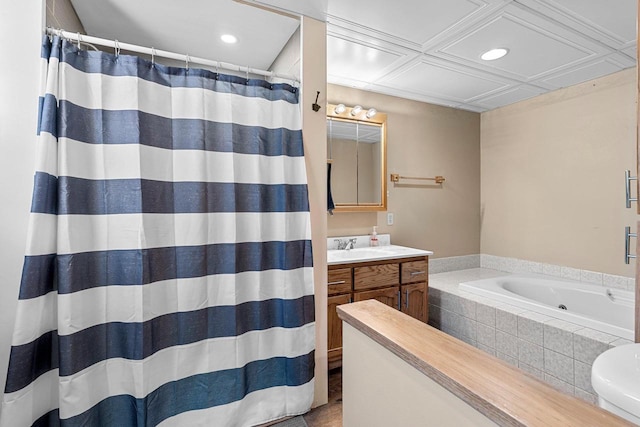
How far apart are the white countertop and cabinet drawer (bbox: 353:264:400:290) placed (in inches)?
2.9

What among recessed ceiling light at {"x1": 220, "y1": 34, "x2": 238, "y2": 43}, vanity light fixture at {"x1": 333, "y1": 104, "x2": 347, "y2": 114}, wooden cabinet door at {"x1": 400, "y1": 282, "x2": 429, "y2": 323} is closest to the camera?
recessed ceiling light at {"x1": 220, "y1": 34, "x2": 238, "y2": 43}

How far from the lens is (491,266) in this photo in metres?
3.49

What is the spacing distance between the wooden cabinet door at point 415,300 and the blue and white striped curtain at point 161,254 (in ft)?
3.35

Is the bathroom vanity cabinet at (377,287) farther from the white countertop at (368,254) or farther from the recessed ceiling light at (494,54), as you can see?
the recessed ceiling light at (494,54)

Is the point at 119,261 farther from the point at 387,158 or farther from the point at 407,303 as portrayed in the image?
the point at 387,158

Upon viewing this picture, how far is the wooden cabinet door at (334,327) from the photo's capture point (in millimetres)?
2135

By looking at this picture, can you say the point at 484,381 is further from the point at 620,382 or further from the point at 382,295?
the point at 382,295

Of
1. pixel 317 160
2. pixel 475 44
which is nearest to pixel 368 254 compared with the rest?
pixel 317 160

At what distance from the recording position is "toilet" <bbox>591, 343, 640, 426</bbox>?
70cm

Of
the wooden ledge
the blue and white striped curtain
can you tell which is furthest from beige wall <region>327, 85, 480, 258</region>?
the wooden ledge

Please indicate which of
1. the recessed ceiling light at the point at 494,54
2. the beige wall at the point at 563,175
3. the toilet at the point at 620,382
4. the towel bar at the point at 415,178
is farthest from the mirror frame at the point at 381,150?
the toilet at the point at 620,382

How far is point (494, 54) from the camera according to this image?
88.3 inches

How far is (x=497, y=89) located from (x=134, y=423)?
3.73m

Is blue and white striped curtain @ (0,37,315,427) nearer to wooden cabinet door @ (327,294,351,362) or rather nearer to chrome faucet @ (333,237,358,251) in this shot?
wooden cabinet door @ (327,294,351,362)
